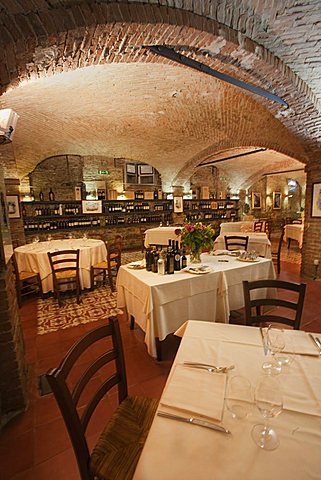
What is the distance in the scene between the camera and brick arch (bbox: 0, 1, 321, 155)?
205cm

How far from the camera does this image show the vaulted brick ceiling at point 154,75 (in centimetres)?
215

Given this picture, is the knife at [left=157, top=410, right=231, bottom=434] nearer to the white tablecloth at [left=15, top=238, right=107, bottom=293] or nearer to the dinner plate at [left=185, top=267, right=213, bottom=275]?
the dinner plate at [left=185, top=267, right=213, bottom=275]

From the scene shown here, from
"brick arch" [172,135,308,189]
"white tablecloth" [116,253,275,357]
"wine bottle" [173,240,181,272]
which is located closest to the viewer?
"white tablecloth" [116,253,275,357]

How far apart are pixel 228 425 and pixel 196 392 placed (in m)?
0.18

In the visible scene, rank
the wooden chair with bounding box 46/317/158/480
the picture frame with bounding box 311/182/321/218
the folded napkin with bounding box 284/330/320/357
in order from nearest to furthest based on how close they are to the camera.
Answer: the wooden chair with bounding box 46/317/158/480 → the folded napkin with bounding box 284/330/320/357 → the picture frame with bounding box 311/182/321/218

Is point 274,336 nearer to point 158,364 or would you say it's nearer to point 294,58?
point 158,364

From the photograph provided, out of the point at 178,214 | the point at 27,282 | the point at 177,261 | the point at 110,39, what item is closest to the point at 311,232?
the point at 177,261

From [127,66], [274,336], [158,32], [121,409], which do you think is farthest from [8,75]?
[274,336]

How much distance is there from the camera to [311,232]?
5.23 metres

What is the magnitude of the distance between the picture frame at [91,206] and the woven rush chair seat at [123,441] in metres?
7.58

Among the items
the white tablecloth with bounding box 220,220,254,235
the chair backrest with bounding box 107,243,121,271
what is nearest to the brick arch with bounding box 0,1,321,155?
the chair backrest with bounding box 107,243,121,271

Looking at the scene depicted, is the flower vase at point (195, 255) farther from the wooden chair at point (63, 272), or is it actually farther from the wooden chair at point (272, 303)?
the wooden chair at point (63, 272)

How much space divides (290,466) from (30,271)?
4570mm

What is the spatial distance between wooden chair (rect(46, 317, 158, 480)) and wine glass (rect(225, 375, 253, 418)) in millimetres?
531
